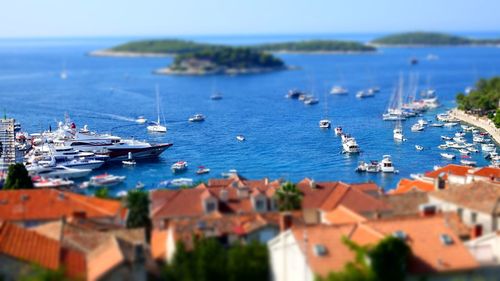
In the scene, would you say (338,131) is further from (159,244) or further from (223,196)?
(159,244)

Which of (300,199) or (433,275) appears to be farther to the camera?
(300,199)

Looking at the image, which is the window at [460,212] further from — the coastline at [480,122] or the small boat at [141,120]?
the small boat at [141,120]

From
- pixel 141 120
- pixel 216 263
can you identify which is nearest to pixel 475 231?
pixel 216 263

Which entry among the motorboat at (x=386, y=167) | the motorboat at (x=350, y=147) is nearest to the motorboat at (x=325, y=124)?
the motorboat at (x=350, y=147)

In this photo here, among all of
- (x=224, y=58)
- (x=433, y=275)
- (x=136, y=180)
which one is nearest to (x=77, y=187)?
(x=136, y=180)

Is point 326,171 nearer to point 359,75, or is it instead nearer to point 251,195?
point 251,195

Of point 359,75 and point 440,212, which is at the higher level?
point 440,212
